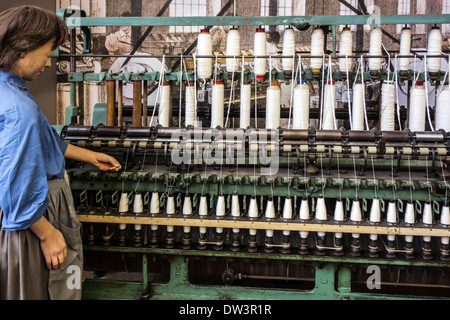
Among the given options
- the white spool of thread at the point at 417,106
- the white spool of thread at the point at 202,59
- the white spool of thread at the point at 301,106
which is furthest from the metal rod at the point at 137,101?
the white spool of thread at the point at 417,106

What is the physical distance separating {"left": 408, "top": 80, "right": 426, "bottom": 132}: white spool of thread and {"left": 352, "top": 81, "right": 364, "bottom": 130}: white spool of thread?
12.9 inches

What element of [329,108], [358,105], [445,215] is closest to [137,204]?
[329,108]

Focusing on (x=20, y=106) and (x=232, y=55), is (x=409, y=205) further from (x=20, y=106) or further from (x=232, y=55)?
(x=20, y=106)

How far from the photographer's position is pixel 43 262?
1.92 m

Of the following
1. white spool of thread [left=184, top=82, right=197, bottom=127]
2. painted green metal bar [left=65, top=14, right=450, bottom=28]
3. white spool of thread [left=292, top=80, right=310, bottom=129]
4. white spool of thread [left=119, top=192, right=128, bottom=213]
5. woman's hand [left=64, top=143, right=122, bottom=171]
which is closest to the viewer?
woman's hand [left=64, top=143, right=122, bottom=171]


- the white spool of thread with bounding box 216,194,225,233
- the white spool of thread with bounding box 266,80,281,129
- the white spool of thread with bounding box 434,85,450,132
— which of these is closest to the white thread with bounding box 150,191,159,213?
the white spool of thread with bounding box 216,194,225,233

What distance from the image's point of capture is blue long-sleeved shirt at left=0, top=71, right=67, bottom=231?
1662 millimetres

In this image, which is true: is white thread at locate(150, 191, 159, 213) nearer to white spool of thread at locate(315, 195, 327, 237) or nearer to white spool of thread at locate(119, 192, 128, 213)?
white spool of thread at locate(119, 192, 128, 213)

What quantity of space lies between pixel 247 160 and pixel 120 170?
802 millimetres

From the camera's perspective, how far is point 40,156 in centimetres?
173

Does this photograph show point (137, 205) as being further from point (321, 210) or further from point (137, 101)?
point (321, 210)

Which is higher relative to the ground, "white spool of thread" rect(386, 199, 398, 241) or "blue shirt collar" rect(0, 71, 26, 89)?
"blue shirt collar" rect(0, 71, 26, 89)

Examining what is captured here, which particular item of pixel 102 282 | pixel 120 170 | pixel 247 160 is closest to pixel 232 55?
pixel 247 160

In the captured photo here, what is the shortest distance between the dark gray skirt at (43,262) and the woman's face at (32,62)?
19.9 inches
